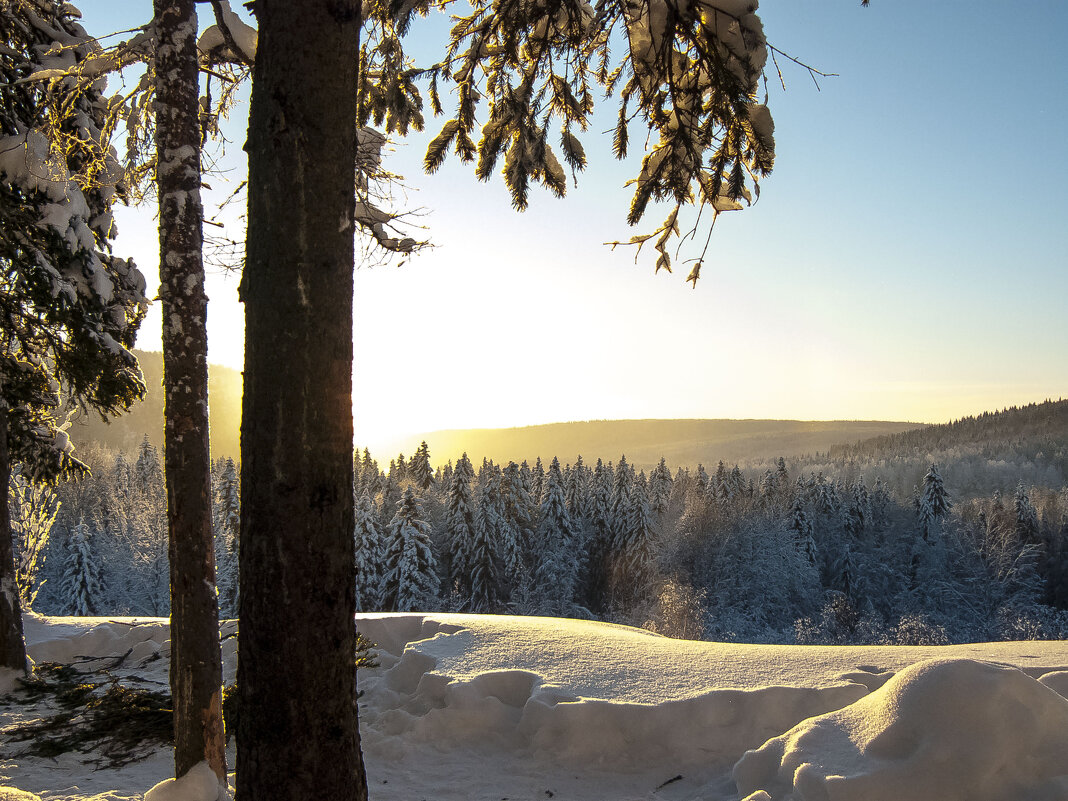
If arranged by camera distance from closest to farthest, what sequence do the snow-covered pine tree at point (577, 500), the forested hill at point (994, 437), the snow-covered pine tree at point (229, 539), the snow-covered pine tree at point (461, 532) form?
the snow-covered pine tree at point (229, 539) < the snow-covered pine tree at point (461, 532) < the snow-covered pine tree at point (577, 500) < the forested hill at point (994, 437)

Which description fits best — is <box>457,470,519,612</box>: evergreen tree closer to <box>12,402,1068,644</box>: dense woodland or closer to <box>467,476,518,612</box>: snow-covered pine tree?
<box>467,476,518,612</box>: snow-covered pine tree

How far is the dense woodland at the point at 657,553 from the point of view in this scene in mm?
45312

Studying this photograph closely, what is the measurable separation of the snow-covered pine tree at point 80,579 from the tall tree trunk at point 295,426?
4718 centimetres

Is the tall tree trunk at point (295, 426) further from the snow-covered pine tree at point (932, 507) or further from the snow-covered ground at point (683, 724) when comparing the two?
the snow-covered pine tree at point (932, 507)

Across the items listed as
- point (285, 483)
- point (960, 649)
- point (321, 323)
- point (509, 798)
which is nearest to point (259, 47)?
point (321, 323)

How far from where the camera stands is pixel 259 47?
265 centimetres

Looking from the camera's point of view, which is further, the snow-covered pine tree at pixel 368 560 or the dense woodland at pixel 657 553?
the dense woodland at pixel 657 553

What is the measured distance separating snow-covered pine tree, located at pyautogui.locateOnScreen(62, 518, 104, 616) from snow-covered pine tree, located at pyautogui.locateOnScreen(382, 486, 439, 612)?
18940 mm

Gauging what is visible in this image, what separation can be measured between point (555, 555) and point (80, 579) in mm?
33985

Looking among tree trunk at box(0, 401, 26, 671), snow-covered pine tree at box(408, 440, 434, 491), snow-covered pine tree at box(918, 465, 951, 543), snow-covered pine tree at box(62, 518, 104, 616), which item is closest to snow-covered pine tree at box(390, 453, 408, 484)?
snow-covered pine tree at box(408, 440, 434, 491)

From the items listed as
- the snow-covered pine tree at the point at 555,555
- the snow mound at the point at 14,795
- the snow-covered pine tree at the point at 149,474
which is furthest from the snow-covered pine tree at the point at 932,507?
the snow mound at the point at 14,795

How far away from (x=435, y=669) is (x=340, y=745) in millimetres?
3574

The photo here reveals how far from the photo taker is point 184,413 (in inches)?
168

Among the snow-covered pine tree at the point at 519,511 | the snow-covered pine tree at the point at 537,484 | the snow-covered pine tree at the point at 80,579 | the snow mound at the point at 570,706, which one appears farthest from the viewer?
the snow-covered pine tree at the point at 537,484
